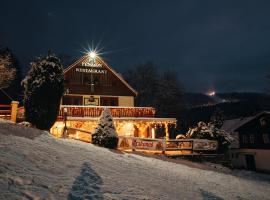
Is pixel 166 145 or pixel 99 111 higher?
pixel 99 111

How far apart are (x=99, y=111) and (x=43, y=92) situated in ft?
29.3

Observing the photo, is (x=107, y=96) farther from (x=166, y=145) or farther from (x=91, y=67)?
(x=166, y=145)

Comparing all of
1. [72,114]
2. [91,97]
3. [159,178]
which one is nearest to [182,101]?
[91,97]

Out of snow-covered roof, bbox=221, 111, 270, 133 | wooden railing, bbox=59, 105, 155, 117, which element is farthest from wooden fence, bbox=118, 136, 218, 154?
snow-covered roof, bbox=221, 111, 270, 133

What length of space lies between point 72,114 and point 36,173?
1871cm

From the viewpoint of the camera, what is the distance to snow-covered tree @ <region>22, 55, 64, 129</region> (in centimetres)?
1897

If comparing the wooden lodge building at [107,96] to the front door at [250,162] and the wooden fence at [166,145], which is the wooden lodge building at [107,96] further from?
the front door at [250,162]

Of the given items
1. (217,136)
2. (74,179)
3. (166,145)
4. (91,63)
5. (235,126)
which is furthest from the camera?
(235,126)

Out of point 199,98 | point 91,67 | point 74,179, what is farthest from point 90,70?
point 199,98

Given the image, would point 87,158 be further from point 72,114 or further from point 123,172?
point 72,114

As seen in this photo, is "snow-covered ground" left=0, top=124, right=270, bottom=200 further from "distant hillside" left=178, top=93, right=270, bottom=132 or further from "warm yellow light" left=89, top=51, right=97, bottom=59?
"distant hillside" left=178, top=93, right=270, bottom=132

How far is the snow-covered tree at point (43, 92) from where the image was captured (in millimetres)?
18969

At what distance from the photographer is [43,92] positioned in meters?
19.3

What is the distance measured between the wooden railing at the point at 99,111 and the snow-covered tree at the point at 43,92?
21.9ft
